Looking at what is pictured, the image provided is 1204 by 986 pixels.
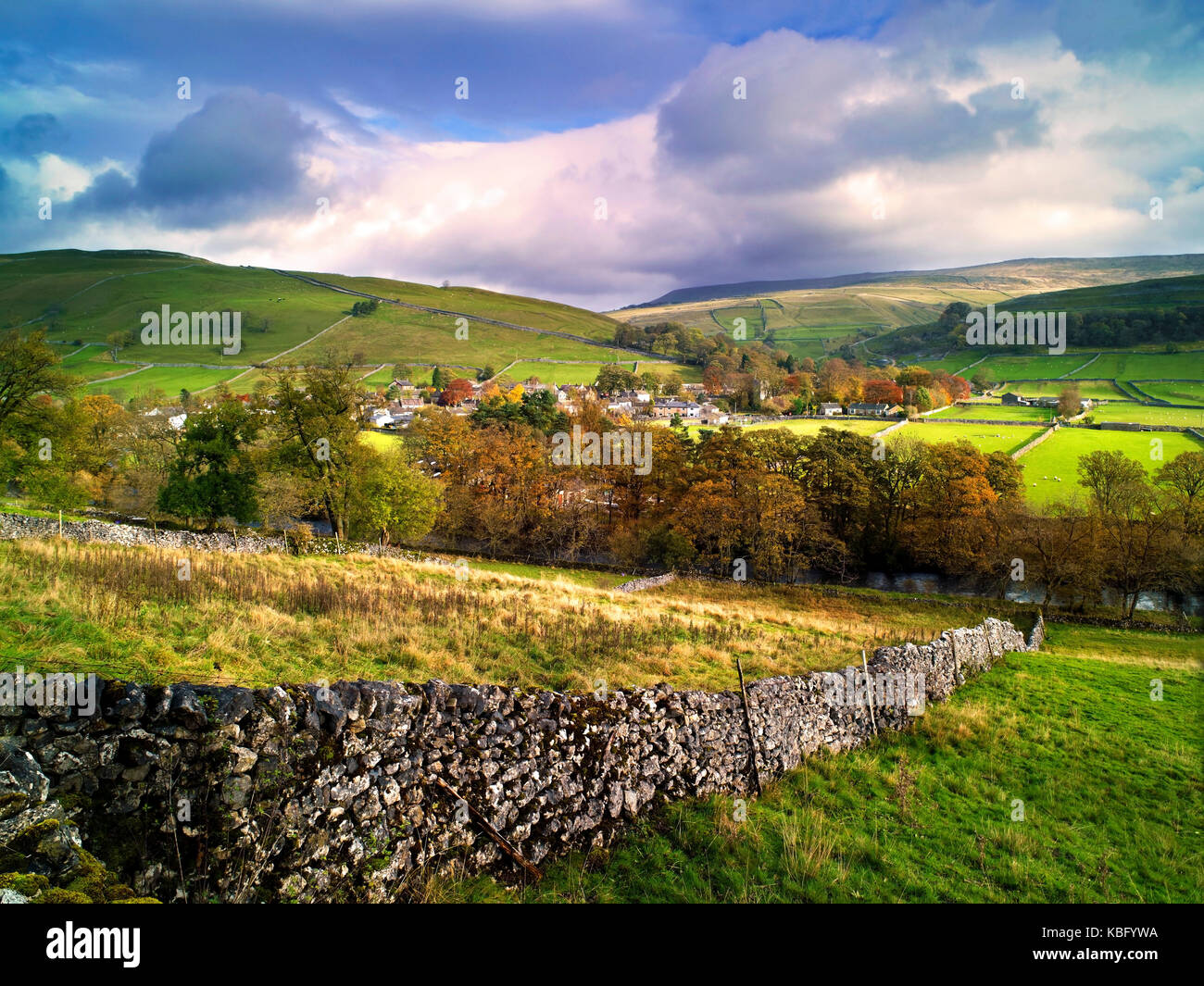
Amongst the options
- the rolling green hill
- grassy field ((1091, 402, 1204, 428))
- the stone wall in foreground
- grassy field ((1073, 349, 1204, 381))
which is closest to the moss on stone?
the stone wall in foreground

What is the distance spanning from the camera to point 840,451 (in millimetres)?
56062

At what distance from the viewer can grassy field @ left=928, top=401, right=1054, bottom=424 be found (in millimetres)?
104188

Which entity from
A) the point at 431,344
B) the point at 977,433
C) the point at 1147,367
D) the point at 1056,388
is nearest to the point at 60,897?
the point at 977,433

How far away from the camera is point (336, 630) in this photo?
11461mm

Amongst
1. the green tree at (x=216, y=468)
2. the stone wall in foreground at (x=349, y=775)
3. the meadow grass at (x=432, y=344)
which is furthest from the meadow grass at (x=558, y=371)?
the stone wall in foreground at (x=349, y=775)

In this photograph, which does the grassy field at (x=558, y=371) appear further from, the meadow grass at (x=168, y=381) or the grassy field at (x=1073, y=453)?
the grassy field at (x=1073, y=453)

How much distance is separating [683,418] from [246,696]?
113 meters

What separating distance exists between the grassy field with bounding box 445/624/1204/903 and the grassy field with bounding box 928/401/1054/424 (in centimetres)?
10935

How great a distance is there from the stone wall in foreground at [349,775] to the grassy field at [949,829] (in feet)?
1.56

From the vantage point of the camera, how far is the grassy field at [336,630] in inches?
345

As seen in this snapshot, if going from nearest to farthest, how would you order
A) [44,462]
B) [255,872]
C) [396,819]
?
[255,872], [396,819], [44,462]

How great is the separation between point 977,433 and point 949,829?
99636mm
